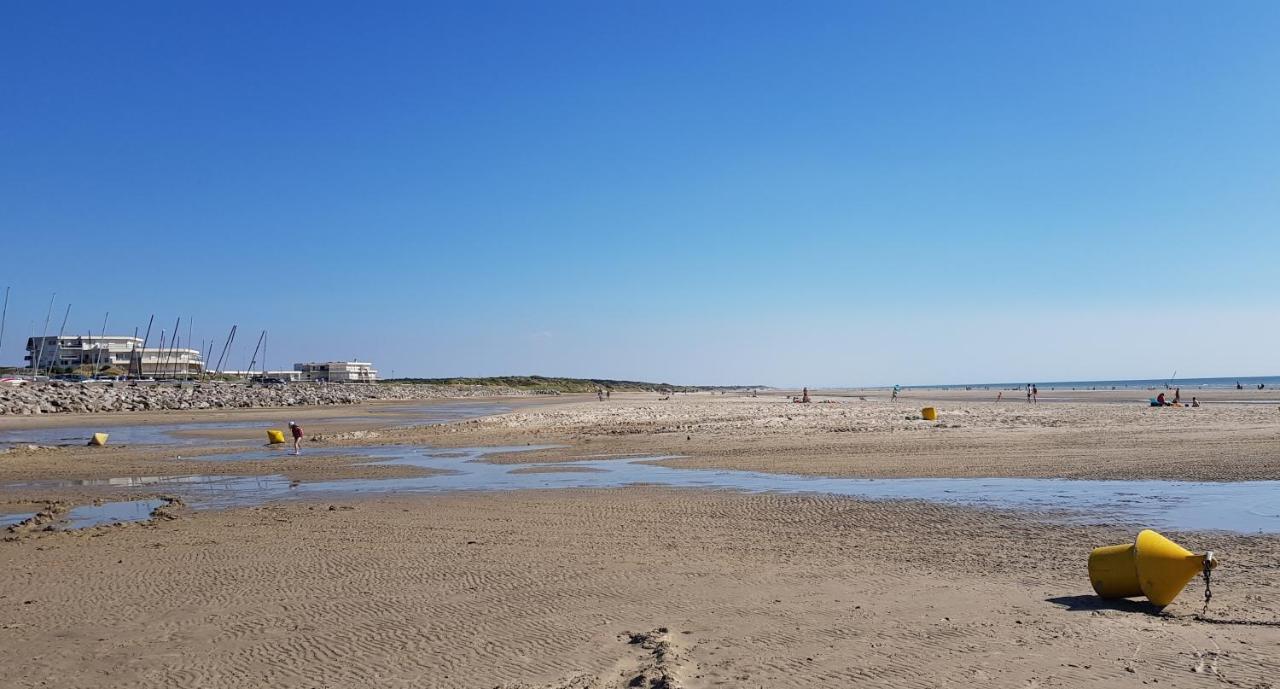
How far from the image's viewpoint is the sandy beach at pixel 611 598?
6625mm

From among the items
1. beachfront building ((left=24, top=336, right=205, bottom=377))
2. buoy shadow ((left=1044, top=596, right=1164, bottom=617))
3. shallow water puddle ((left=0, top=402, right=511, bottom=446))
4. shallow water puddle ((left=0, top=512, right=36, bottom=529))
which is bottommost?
shallow water puddle ((left=0, top=512, right=36, bottom=529))

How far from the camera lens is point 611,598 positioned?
345 inches

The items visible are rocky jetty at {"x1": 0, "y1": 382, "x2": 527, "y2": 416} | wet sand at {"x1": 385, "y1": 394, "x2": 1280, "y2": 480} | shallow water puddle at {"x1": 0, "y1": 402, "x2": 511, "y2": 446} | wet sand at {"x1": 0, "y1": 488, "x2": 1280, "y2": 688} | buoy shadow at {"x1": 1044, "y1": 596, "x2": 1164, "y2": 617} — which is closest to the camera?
wet sand at {"x1": 0, "y1": 488, "x2": 1280, "y2": 688}

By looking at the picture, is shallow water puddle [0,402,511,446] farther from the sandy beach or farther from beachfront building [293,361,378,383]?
beachfront building [293,361,378,383]

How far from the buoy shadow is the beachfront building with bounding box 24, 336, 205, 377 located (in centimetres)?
14570

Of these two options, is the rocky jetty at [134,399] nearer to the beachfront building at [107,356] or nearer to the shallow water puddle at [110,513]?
the shallow water puddle at [110,513]

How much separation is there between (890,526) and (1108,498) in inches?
209

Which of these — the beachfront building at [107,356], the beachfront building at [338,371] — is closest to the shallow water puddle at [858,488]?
the beachfront building at [107,356]

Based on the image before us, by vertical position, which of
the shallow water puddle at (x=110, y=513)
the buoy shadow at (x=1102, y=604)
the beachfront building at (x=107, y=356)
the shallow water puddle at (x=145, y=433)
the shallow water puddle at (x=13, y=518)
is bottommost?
the shallow water puddle at (x=13, y=518)

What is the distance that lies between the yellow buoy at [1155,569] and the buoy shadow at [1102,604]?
89 millimetres

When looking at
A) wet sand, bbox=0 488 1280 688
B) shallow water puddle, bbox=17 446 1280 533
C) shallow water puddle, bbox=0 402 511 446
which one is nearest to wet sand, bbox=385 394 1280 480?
shallow water puddle, bbox=17 446 1280 533

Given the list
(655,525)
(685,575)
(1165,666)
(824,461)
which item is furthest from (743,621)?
(824,461)

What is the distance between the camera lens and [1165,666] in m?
6.37

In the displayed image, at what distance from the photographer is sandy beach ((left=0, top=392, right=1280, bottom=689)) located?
6625 mm
